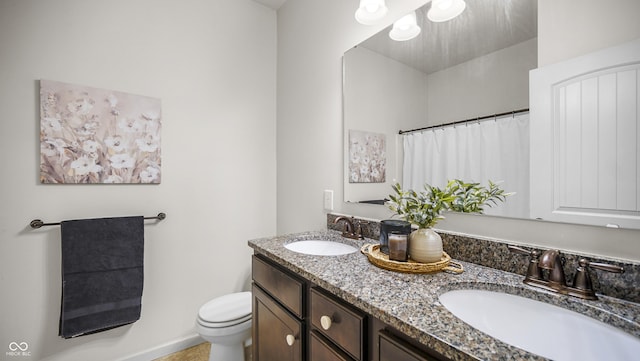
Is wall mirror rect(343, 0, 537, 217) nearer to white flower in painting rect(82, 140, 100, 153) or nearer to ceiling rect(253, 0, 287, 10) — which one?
ceiling rect(253, 0, 287, 10)

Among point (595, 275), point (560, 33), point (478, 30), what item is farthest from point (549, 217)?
point (478, 30)

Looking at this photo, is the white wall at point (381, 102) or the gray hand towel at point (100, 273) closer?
the white wall at point (381, 102)

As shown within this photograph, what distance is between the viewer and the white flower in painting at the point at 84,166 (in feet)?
5.06

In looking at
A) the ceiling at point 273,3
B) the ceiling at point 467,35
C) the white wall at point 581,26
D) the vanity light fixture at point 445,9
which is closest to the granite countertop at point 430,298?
the white wall at point 581,26

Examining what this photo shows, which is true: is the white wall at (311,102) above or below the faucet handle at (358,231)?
above

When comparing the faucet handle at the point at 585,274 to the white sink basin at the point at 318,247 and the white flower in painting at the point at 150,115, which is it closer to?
the white sink basin at the point at 318,247

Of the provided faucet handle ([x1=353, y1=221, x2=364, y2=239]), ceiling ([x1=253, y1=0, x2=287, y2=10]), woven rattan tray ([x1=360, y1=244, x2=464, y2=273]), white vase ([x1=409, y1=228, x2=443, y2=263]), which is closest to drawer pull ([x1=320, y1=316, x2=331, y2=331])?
woven rattan tray ([x1=360, y1=244, x2=464, y2=273])

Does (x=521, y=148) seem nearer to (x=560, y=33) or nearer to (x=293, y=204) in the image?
(x=560, y=33)

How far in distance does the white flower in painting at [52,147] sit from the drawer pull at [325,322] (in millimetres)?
1700

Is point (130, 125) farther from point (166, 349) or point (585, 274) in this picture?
point (585, 274)

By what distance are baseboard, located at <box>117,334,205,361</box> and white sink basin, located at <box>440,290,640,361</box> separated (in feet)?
6.11

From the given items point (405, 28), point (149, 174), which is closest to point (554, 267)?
point (405, 28)

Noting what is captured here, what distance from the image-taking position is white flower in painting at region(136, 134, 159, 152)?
5.62 feet

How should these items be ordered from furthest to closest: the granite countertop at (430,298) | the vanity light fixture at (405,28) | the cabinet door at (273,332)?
the vanity light fixture at (405,28)
the cabinet door at (273,332)
the granite countertop at (430,298)
